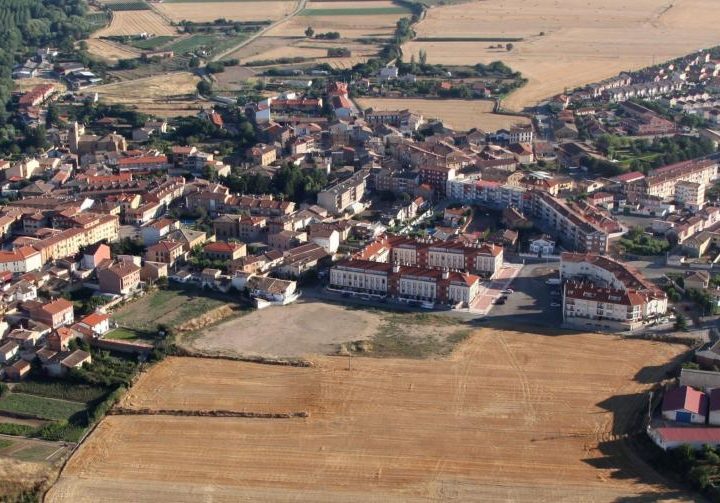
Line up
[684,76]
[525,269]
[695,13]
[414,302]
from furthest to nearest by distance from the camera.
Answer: [695,13] → [684,76] → [525,269] → [414,302]

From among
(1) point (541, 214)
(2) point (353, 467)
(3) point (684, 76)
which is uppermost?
(3) point (684, 76)

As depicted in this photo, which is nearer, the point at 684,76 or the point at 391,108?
the point at 391,108

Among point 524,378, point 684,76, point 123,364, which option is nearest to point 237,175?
point 123,364

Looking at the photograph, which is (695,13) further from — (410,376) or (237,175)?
(410,376)

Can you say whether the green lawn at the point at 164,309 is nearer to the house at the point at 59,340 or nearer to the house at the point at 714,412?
the house at the point at 59,340

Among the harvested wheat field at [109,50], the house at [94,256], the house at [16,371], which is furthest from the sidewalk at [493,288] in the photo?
the harvested wheat field at [109,50]

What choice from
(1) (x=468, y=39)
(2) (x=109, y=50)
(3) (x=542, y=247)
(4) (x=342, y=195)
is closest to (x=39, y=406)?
(4) (x=342, y=195)

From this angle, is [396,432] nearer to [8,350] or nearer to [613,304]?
[613,304]

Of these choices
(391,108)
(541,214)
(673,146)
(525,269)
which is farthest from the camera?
(391,108)
